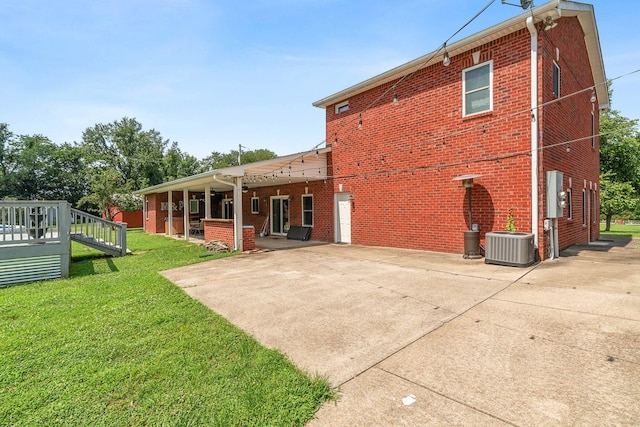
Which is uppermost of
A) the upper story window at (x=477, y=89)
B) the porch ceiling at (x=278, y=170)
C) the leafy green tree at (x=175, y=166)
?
the leafy green tree at (x=175, y=166)

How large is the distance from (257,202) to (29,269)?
37.4 feet

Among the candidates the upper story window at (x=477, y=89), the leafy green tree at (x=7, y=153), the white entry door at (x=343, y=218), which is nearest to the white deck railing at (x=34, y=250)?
the white entry door at (x=343, y=218)

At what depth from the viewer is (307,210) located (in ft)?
48.1

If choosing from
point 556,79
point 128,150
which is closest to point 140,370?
point 556,79

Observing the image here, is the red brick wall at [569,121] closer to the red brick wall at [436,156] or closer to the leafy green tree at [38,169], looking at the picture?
the red brick wall at [436,156]

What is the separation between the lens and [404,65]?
9.77 metres

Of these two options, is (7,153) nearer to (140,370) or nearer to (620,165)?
(140,370)

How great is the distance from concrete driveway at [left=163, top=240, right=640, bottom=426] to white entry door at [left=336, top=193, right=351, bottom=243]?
5521 mm

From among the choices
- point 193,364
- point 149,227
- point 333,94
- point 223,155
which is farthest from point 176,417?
point 223,155

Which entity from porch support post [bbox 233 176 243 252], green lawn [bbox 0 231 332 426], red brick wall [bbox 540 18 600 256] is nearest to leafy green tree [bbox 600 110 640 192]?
red brick wall [bbox 540 18 600 256]

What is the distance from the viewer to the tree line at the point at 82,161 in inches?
1528

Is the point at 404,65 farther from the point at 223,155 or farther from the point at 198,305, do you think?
the point at 223,155

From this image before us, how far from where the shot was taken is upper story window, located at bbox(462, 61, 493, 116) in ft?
27.4

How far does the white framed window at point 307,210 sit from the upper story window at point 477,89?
7615 mm
